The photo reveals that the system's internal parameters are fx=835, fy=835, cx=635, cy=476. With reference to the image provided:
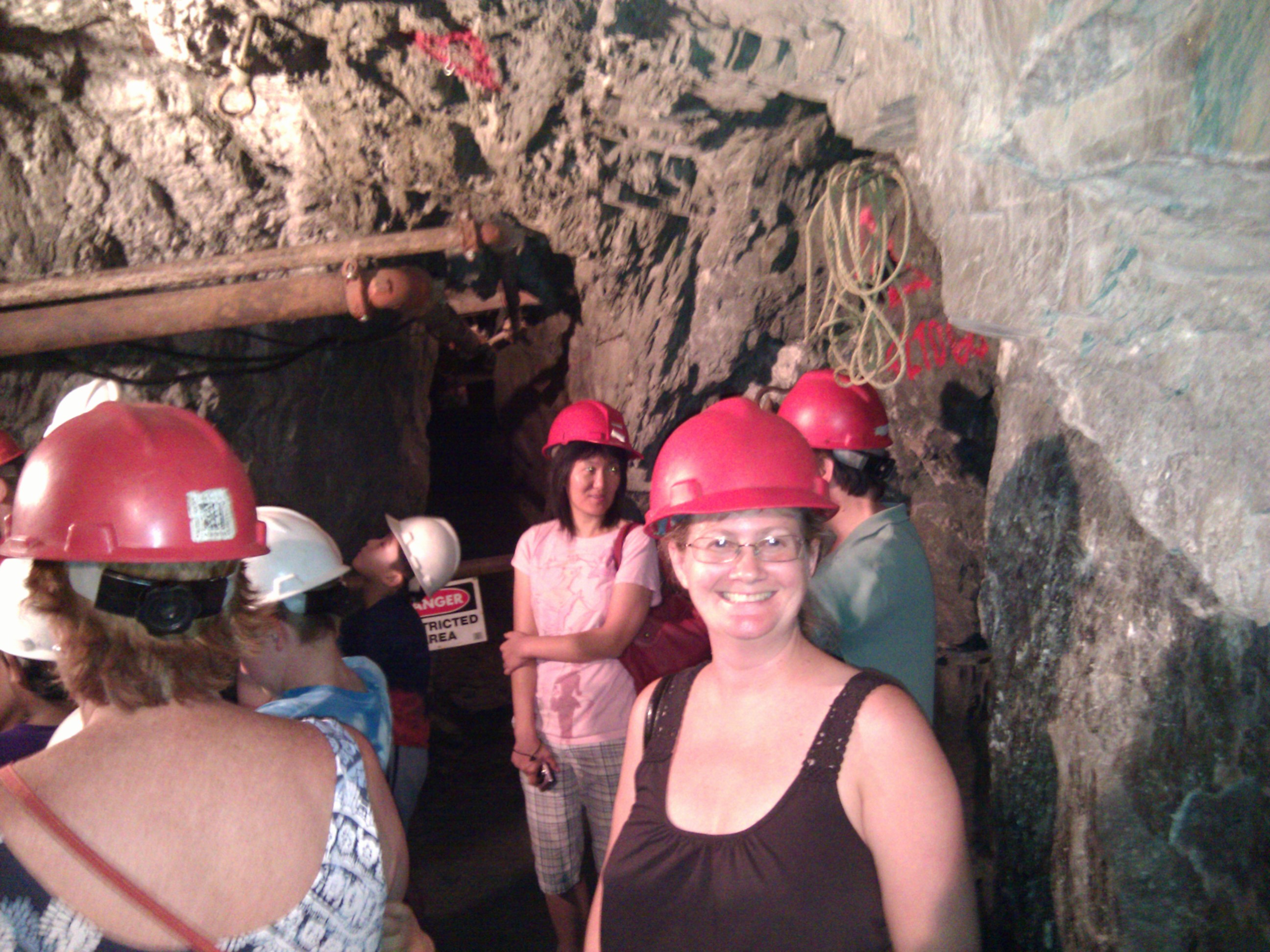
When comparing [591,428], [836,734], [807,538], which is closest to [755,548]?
[807,538]

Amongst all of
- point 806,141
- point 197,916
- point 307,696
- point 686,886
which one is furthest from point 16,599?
point 806,141

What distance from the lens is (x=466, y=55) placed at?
350 centimetres

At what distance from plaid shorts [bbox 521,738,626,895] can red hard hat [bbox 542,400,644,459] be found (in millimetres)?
958

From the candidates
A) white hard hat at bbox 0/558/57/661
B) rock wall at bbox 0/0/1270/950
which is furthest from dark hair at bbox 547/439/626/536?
white hard hat at bbox 0/558/57/661

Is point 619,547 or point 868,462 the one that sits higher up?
point 868,462

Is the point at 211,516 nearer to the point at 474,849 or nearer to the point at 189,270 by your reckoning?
the point at 189,270

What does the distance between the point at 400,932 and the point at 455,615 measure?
269cm

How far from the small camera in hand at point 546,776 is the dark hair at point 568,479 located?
734mm

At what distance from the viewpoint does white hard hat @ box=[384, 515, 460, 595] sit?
96.0 inches

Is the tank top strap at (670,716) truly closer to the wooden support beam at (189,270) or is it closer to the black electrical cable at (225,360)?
the wooden support beam at (189,270)

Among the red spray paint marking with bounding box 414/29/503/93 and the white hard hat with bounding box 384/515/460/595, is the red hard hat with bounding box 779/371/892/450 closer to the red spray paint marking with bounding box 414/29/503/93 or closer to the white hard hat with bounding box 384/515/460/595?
the white hard hat with bounding box 384/515/460/595

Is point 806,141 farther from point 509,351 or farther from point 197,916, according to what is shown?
point 509,351

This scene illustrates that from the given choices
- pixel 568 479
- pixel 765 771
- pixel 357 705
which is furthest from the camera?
pixel 568 479

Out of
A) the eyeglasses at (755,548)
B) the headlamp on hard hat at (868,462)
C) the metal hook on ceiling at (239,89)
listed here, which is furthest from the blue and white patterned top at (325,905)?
the metal hook on ceiling at (239,89)
